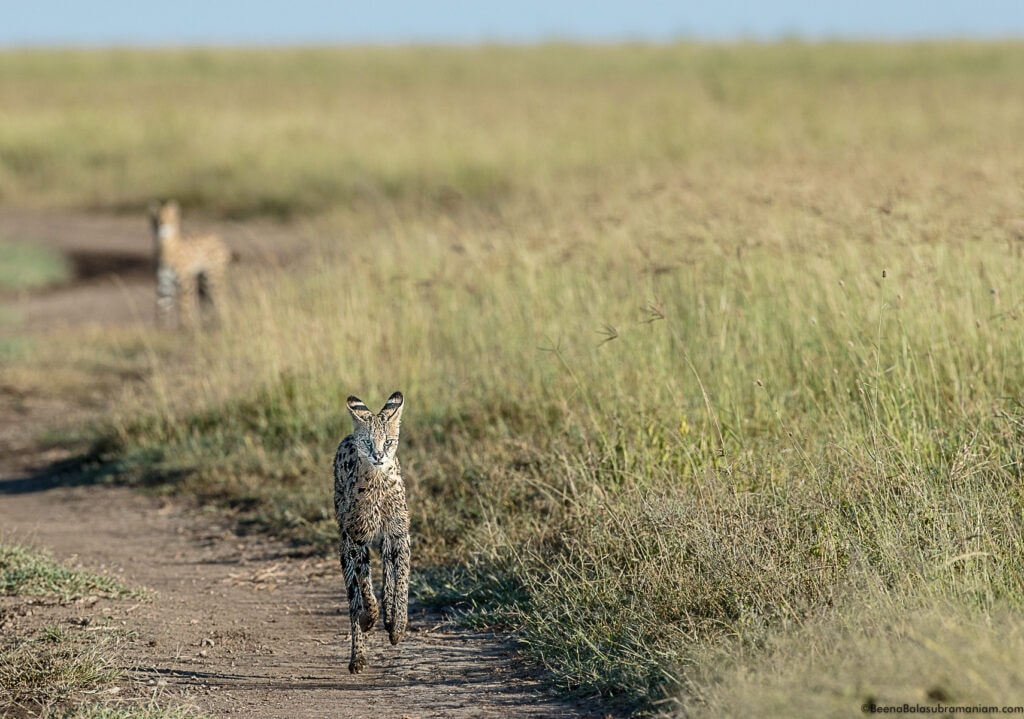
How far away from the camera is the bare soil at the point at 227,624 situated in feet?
15.2

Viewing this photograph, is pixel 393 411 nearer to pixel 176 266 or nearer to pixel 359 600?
pixel 359 600

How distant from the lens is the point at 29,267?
679 inches

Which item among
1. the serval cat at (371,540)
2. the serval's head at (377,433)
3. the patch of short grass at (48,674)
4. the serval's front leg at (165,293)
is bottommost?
the patch of short grass at (48,674)

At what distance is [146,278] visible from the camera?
56.2 feet

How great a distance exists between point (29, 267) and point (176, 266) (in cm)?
431

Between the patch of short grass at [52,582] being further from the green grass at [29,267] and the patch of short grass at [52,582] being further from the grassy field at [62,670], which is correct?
the green grass at [29,267]

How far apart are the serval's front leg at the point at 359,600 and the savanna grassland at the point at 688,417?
2.05 feet

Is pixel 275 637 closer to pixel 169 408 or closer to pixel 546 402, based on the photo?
pixel 546 402

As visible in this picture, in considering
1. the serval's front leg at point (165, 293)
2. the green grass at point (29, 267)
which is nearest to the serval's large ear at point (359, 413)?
the serval's front leg at point (165, 293)

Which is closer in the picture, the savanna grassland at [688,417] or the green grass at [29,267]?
the savanna grassland at [688,417]

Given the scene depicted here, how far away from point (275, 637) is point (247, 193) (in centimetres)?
1829

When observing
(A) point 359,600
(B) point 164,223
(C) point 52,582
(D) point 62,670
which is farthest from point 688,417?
(B) point 164,223

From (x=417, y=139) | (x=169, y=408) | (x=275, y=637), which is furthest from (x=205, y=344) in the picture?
(x=417, y=139)

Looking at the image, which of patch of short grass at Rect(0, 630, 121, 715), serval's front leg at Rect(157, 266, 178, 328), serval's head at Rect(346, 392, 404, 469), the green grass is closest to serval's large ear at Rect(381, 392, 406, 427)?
serval's head at Rect(346, 392, 404, 469)
